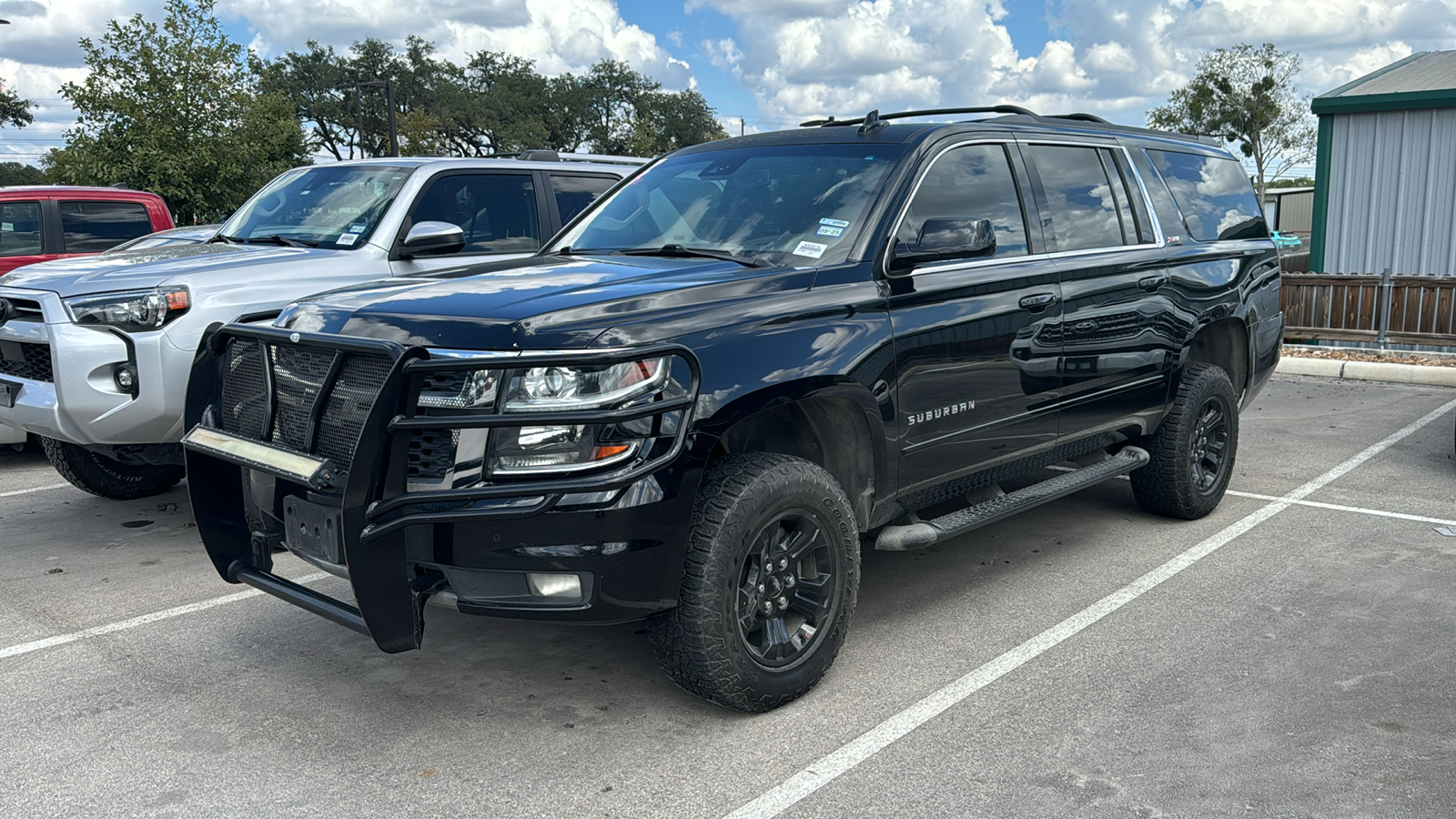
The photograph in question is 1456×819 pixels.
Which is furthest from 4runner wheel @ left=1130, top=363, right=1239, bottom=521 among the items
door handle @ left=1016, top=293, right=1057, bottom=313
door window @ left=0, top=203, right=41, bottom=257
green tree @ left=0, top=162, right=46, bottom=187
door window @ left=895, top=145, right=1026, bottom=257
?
green tree @ left=0, top=162, right=46, bottom=187

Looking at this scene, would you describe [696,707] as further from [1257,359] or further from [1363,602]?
[1257,359]

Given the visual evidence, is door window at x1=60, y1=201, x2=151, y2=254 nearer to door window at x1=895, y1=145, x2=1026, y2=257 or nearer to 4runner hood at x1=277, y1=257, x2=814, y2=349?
4runner hood at x1=277, y1=257, x2=814, y2=349

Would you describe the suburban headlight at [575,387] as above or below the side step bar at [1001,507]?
above

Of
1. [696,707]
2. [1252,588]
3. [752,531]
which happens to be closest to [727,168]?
[752,531]

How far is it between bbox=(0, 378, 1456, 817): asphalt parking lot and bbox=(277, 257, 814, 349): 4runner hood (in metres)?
1.28

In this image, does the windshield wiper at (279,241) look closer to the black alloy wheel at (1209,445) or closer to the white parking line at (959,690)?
the white parking line at (959,690)

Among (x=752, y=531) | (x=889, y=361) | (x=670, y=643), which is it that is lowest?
(x=670, y=643)

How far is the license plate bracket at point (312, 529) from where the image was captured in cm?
350

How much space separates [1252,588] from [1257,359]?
205 cm

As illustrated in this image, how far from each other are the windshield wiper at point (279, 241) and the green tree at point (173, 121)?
Result: 16.5 metres

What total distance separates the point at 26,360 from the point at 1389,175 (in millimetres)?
15709

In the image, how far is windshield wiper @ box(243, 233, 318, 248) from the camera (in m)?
6.89

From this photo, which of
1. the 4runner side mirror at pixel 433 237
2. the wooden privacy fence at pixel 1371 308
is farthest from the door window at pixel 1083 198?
the wooden privacy fence at pixel 1371 308

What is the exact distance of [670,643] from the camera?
3.62 m
